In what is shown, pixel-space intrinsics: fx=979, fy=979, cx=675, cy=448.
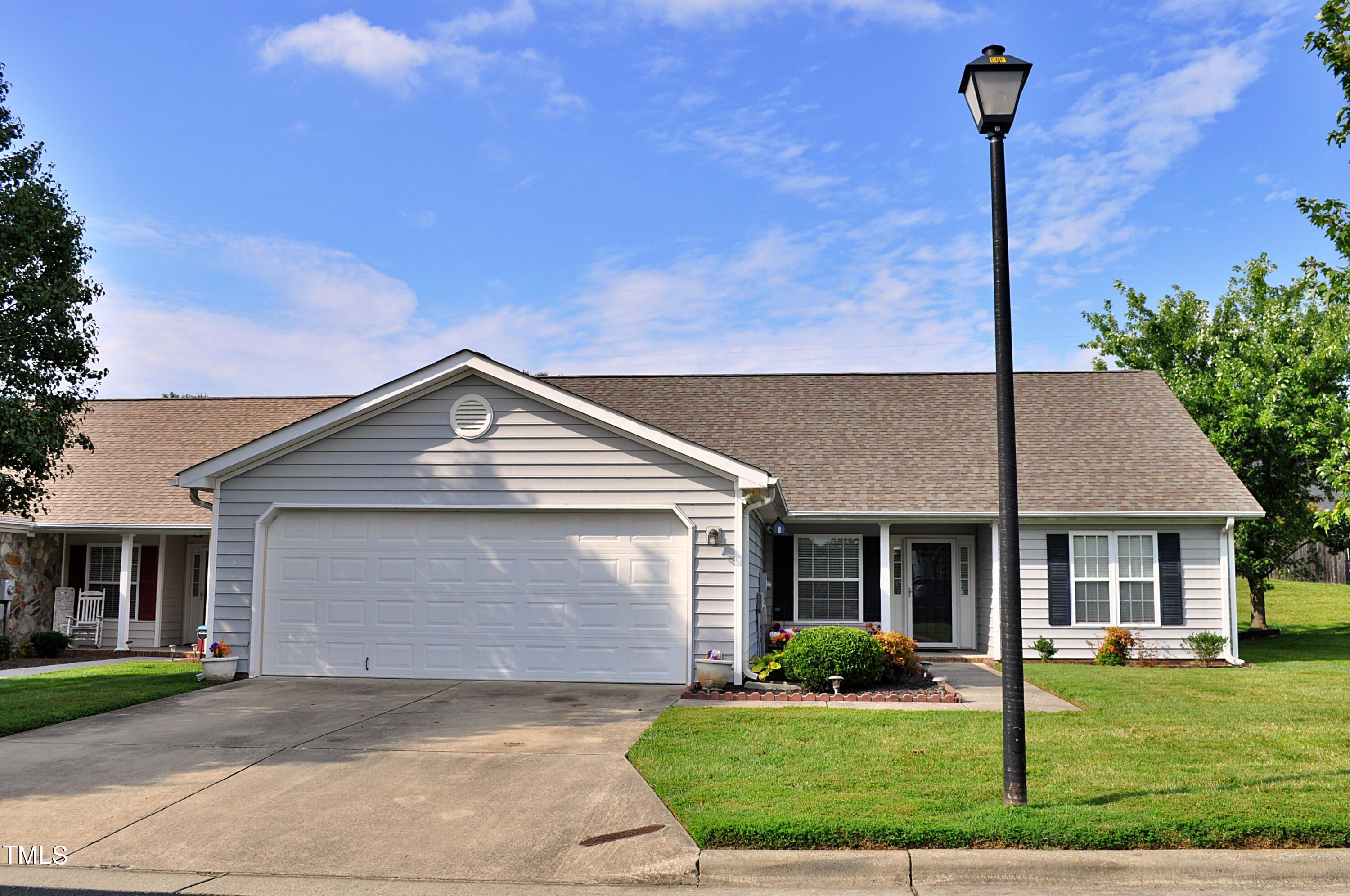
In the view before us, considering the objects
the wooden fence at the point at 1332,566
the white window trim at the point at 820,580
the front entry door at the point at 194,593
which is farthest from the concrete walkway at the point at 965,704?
the wooden fence at the point at 1332,566

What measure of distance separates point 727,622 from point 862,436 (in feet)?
27.2

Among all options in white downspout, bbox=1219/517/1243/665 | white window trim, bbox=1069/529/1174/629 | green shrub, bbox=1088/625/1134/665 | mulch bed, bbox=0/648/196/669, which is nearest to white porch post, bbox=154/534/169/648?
mulch bed, bbox=0/648/196/669

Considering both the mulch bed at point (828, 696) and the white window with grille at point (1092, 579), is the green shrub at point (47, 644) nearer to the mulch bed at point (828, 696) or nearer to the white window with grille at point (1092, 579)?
the mulch bed at point (828, 696)

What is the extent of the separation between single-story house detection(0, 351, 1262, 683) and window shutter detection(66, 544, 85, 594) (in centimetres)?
12

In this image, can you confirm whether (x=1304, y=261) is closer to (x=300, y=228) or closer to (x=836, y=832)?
(x=836, y=832)

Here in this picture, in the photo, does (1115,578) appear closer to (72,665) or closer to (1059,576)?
(1059,576)

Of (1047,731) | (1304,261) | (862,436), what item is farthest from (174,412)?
(1304,261)

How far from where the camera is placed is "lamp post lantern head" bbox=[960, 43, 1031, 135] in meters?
6.37

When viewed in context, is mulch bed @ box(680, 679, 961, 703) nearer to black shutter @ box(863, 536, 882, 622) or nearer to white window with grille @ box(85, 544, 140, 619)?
black shutter @ box(863, 536, 882, 622)

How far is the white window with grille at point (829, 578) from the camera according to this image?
17.7 meters

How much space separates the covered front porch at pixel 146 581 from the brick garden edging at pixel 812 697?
1165 centimetres

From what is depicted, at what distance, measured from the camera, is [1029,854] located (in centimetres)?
547

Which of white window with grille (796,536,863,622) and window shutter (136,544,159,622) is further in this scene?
window shutter (136,544,159,622)

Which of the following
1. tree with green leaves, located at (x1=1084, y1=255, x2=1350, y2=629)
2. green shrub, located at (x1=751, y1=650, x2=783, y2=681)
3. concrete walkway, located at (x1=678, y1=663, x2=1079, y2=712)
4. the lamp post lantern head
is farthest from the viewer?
tree with green leaves, located at (x1=1084, y1=255, x2=1350, y2=629)
